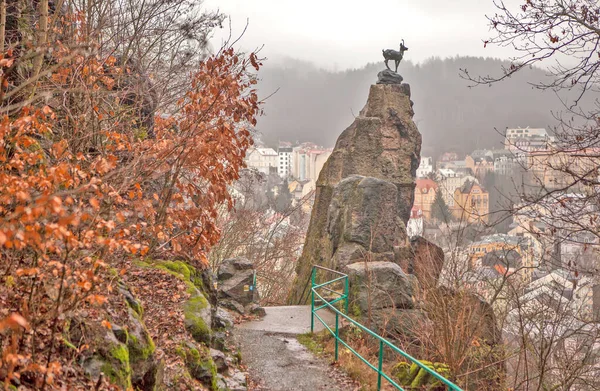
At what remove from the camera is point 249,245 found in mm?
25766

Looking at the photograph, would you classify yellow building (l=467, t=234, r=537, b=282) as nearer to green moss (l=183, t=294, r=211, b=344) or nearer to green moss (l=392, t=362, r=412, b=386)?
green moss (l=392, t=362, r=412, b=386)

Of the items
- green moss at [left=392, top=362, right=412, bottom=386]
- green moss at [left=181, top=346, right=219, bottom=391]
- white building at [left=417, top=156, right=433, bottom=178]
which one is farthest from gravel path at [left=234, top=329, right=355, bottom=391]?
white building at [left=417, top=156, right=433, bottom=178]

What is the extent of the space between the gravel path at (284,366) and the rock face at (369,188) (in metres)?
4.64

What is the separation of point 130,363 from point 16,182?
2097 millimetres

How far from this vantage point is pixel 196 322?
23.3 ft

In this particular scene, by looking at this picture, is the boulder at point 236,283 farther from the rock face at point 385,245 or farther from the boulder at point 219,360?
the boulder at point 219,360

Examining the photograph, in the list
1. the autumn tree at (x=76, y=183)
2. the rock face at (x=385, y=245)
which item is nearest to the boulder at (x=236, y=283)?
the rock face at (x=385, y=245)

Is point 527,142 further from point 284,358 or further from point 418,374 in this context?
point 284,358

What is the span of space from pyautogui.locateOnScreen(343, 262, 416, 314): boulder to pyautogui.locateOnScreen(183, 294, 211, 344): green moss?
4.64 metres

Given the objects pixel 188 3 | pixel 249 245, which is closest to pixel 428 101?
pixel 249 245

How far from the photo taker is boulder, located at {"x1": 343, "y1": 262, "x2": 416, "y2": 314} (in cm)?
1130

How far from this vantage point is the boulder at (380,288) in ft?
37.1

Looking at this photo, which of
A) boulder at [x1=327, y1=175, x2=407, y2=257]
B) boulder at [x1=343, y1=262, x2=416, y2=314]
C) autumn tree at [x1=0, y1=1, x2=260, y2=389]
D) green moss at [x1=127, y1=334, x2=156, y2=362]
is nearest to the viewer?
autumn tree at [x1=0, y1=1, x2=260, y2=389]

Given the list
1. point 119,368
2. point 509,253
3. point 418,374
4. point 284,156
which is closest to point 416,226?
point 509,253
